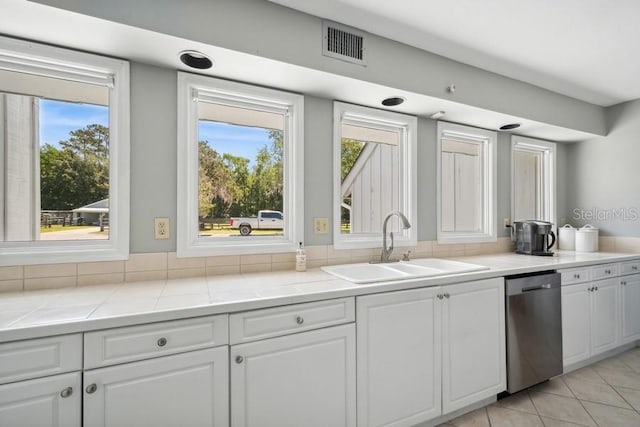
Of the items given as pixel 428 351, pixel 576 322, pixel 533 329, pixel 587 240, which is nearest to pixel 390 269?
pixel 428 351

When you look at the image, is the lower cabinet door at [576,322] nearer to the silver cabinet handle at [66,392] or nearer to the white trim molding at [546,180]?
the white trim molding at [546,180]

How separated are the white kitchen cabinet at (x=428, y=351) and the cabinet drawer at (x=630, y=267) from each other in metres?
1.70

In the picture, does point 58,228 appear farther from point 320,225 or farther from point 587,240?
point 587,240

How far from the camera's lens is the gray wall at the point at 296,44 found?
1379 mm

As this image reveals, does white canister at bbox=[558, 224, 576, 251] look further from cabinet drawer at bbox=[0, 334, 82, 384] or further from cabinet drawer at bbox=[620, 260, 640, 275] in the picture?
cabinet drawer at bbox=[0, 334, 82, 384]

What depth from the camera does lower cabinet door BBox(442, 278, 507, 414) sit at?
5.91 ft

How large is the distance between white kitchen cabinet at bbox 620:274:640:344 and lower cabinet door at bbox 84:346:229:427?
3479mm

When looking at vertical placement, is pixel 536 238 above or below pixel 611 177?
below

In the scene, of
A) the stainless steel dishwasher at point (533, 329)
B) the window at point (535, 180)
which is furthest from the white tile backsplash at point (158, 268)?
the window at point (535, 180)

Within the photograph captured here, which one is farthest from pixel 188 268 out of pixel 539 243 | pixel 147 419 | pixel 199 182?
pixel 539 243

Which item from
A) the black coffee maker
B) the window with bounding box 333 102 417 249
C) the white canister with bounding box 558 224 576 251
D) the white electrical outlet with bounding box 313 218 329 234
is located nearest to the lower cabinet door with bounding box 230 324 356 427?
the white electrical outlet with bounding box 313 218 329 234

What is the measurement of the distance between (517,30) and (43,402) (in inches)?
119

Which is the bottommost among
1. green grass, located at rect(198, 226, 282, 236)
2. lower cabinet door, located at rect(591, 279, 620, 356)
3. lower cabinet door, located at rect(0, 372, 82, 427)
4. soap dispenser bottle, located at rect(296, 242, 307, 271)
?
lower cabinet door, located at rect(591, 279, 620, 356)

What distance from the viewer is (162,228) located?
171cm
